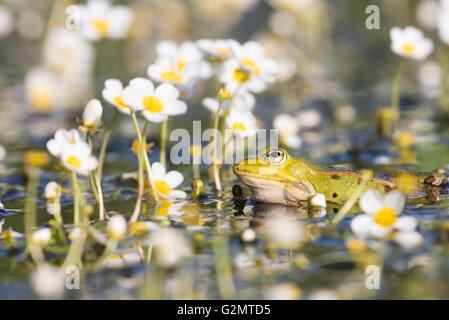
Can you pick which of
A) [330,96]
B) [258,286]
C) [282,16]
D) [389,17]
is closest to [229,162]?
[258,286]

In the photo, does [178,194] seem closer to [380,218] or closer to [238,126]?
[238,126]

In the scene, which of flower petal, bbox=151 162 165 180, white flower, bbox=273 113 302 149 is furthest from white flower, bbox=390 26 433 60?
flower petal, bbox=151 162 165 180

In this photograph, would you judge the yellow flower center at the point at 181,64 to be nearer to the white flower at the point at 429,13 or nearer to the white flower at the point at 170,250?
the white flower at the point at 170,250

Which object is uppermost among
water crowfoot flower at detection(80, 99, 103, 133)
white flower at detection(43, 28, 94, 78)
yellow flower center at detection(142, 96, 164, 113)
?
white flower at detection(43, 28, 94, 78)

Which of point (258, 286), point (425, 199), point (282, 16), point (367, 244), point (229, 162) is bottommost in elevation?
point (258, 286)

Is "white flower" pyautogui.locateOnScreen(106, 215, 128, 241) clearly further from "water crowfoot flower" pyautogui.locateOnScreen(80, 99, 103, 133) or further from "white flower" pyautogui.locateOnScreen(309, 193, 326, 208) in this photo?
"white flower" pyautogui.locateOnScreen(309, 193, 326, 208)

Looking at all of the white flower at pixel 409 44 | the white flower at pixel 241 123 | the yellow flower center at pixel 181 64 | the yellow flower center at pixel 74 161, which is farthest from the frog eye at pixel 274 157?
the white flower at pixel 409 44

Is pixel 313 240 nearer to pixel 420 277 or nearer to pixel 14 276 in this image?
pixel 420 277
